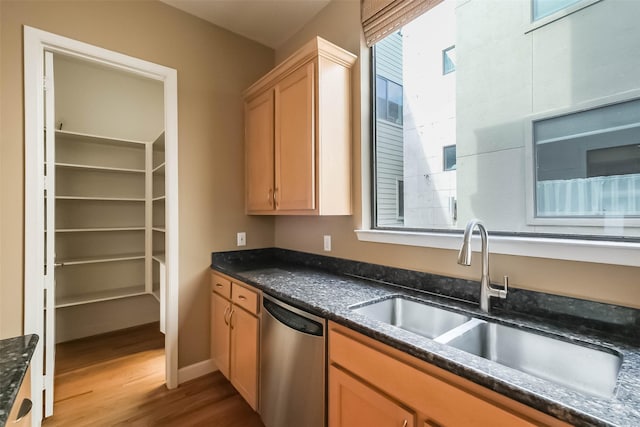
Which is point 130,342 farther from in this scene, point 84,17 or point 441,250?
point 441,250

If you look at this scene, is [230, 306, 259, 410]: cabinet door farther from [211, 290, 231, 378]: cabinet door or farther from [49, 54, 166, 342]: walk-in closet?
Result: [49, 54, 166, 342]: walk-in closet

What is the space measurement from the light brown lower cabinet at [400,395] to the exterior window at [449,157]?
128 centimetres

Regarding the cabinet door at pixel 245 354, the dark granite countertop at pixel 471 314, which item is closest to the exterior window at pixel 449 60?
the dark granite countertop at pixel 471 314

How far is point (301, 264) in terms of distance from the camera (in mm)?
2436

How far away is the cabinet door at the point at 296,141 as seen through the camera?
1869 millimetres

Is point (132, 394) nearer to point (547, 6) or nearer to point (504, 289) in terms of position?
point (504, 289)

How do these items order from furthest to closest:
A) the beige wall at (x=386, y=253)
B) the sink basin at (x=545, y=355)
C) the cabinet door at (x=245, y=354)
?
the cabinet door at (x=245, y=354), the beige wall at (x=386, y=253), the sink basin at (x=545, y=355)

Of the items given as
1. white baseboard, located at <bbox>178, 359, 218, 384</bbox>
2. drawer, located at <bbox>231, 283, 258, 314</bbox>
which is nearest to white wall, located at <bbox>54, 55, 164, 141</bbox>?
drawer, located at <bbox>231, 283, 258, 314</bbox>

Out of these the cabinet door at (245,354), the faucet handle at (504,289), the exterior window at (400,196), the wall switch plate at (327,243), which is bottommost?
the cabinet door at (245,354)

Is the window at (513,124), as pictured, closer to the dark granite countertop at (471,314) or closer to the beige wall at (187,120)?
the dark granite countertop at (471,314)

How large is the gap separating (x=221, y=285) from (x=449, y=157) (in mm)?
1867

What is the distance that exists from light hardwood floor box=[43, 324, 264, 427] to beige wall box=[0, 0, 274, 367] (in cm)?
27

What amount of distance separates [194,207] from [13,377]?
1.64 metres

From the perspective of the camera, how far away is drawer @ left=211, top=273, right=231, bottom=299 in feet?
6.96
